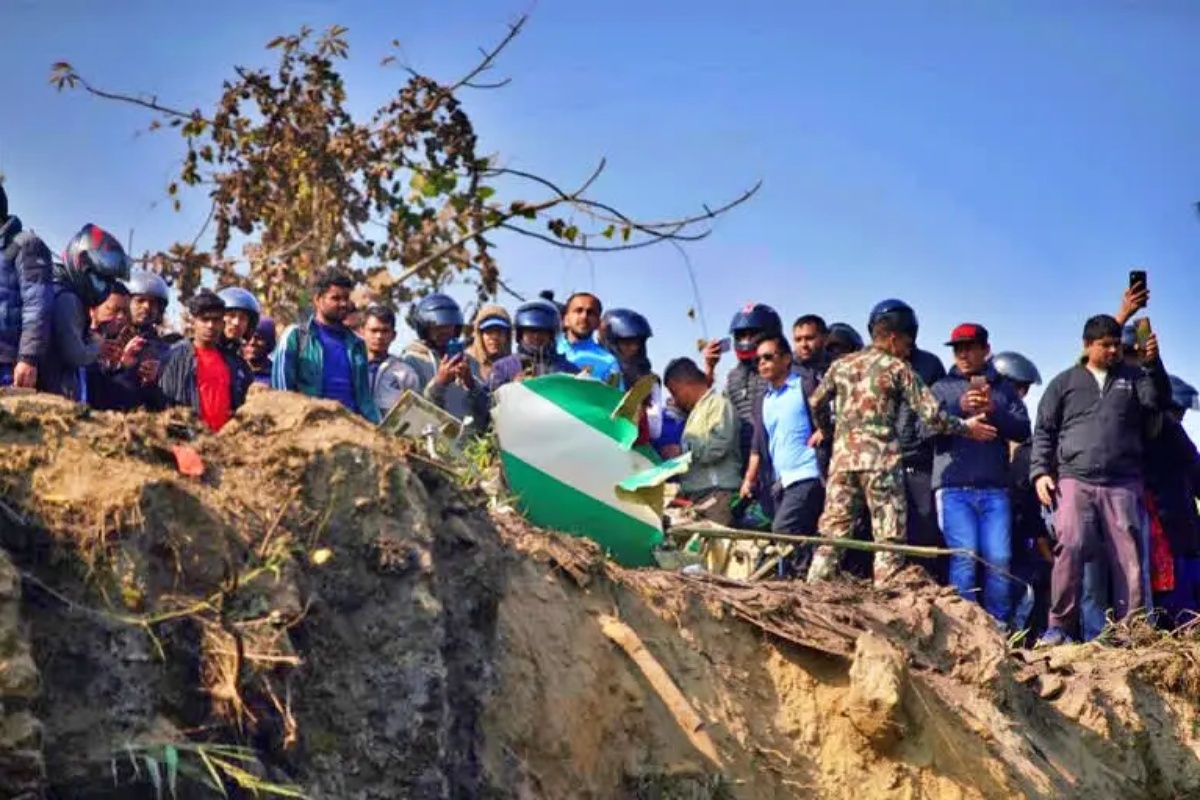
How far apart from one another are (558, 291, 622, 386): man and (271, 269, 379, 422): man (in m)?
1.96

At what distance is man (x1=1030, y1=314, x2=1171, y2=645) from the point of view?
11844 millimetres

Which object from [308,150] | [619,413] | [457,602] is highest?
[308,150]

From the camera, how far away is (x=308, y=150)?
678 inches

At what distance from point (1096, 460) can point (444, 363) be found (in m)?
4.05

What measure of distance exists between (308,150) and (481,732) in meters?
10.9

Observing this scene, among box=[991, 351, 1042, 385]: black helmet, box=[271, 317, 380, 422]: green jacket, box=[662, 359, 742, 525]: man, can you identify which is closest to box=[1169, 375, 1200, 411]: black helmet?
box=[991, 351, 1042, 385]: black helmet

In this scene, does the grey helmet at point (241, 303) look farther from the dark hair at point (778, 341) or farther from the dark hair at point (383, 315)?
the dark hair at point (778, 341)

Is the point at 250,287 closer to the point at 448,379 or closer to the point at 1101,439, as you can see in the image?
the point at 448,379

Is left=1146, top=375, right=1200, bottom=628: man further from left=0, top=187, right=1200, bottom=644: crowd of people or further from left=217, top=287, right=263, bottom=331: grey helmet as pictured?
left=217, top=287, right=263, bottom=331: grey helmet

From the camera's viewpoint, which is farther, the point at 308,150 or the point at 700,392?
the point at 308,150

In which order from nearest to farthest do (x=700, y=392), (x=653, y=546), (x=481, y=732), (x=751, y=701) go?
(x=481, y=732) → (x=751, y=701) → (x=653, y=546) → (x=700, y=392)

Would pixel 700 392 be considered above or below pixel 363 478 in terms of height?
above

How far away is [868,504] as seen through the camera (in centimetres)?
1143

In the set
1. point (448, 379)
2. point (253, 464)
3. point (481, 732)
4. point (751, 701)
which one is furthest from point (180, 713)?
point (448, 379)
